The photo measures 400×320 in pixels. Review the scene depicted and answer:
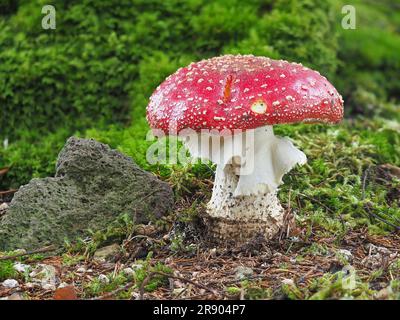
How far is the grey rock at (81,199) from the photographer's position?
340 cm

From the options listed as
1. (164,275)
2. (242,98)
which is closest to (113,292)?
(164,275)

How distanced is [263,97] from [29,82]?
341 centimetres

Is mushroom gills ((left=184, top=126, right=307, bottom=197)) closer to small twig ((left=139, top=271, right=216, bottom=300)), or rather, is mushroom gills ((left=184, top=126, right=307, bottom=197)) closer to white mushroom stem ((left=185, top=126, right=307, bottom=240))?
white mushroom stem ((left=185, top=126, right=307, bottom=240))

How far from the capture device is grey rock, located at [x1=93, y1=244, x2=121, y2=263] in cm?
327

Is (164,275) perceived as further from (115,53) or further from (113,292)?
(115,53)

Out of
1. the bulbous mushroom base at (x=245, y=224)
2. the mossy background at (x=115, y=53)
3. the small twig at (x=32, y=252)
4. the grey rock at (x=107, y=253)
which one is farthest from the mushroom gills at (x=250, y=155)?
the mossy background at (x=115, y=53)

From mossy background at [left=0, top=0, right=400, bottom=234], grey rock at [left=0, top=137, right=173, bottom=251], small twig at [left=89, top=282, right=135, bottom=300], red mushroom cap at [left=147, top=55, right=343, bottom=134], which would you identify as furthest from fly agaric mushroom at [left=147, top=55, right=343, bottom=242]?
mossy background at [left=0, top=0, right=400, bottom=234]

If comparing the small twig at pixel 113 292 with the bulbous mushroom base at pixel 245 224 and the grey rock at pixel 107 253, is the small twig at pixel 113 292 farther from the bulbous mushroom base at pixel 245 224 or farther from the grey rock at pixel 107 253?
the bulbous mushroom base at pixel 245 224

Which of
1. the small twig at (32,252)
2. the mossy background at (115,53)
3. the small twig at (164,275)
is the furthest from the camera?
the mossy background at (115,53)

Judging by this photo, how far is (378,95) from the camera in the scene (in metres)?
7.49

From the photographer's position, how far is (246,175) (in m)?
3.16

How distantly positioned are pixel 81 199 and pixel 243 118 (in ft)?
4.42

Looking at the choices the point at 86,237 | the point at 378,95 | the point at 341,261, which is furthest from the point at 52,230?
the point at 378,95
